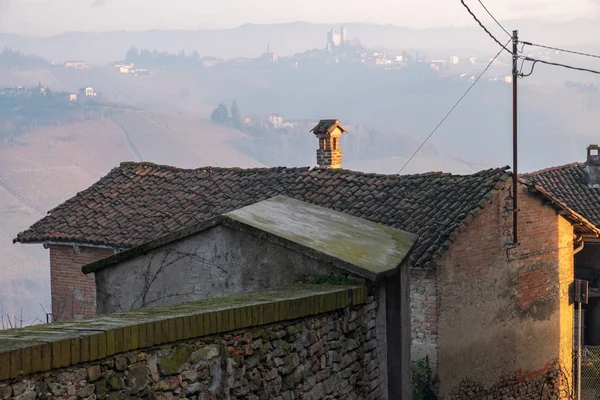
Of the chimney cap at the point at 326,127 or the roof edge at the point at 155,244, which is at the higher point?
the chimney cap at the point at 326,127

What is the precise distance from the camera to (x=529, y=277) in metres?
19.7

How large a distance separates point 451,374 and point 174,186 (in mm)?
8297

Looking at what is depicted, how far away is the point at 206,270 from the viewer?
7.90 meters

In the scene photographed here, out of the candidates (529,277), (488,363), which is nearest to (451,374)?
(488,363)

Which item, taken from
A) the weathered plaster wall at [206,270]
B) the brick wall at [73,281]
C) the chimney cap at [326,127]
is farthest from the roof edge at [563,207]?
the weathered plaster wall at [206,270]

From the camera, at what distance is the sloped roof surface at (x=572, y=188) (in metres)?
27.1

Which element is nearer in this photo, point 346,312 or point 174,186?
point 346,312

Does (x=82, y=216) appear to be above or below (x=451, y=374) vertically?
above

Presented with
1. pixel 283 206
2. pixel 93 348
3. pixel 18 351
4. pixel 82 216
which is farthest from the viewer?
pixel 82 216

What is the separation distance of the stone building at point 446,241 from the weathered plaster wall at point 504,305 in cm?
2

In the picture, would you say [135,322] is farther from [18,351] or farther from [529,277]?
[529,277]

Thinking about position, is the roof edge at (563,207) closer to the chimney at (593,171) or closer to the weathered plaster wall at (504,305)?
the weathered plaster wall at (504,305)

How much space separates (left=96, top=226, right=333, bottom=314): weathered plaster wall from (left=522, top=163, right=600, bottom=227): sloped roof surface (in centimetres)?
1959

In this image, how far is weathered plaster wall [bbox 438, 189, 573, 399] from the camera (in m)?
17.8
